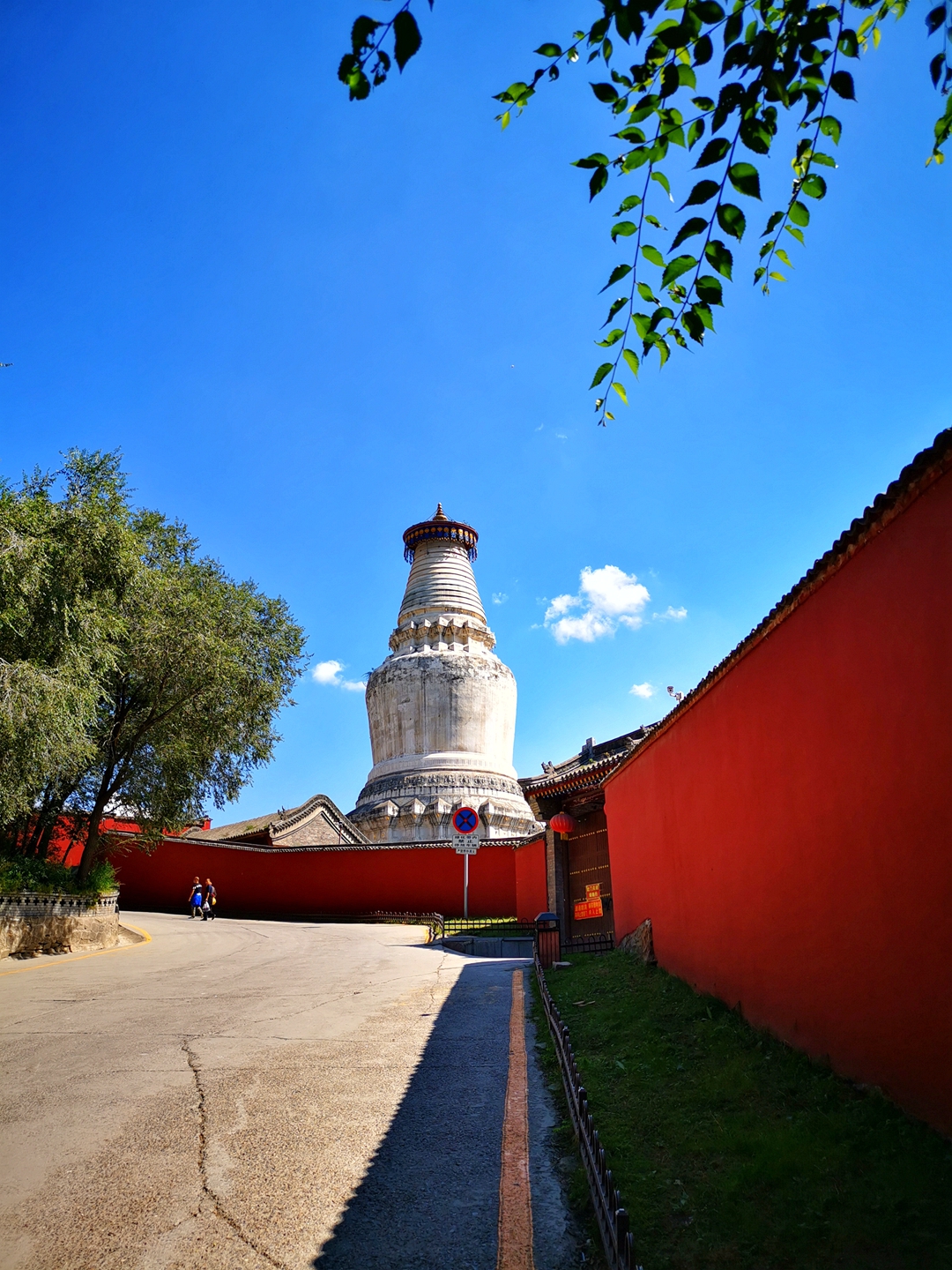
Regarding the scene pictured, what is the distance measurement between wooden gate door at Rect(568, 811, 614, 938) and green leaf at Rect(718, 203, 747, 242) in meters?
13.2

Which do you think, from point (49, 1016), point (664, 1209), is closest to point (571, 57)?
point (664, 1209)

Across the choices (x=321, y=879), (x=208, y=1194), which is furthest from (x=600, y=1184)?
(x=321, y=879)

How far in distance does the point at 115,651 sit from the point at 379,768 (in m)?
17.3

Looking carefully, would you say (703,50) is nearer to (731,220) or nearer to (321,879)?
(731,220)

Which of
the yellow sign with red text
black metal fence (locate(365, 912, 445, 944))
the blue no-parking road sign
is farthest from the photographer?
black metal fence (locate(365, 912, 445, 944))

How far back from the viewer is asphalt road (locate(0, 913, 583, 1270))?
2795 mm

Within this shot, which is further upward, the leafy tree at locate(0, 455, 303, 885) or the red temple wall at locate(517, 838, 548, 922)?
the leafy tree at locate(0, 455, 303, 885)

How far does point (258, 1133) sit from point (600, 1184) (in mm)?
1916

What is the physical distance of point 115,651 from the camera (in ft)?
40.5

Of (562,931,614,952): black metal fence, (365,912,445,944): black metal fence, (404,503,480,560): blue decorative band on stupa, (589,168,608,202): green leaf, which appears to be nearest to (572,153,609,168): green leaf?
(589,168,608,202): green leaf

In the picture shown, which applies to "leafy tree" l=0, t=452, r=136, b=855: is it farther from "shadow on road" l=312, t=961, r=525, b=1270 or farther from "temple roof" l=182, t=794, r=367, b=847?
"temple roof" l=182, t=794, r=367, b=847

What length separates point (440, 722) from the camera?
28078 mm

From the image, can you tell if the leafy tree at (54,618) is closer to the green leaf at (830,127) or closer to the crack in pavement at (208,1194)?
the crack in pavement at (208,1194)

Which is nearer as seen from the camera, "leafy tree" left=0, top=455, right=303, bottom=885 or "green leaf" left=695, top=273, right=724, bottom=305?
"green leaf" left=695, top=273, right=724, bottom=305
